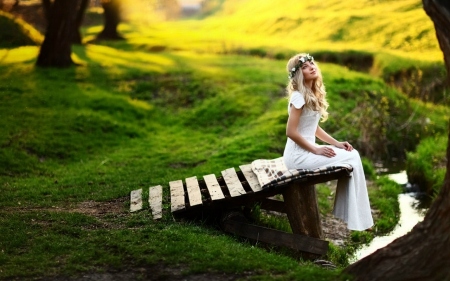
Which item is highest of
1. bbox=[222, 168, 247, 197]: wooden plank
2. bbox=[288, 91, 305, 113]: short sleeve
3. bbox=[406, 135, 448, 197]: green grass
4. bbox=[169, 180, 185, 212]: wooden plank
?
Answer: bbox=[288, 91, 305, 113]: short sleeve

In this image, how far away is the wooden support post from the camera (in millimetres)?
7039

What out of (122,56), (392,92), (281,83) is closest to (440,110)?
(392,92)

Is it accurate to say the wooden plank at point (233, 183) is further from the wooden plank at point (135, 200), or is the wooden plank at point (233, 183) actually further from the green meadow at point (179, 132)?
the wooden plank at point (135, 200)

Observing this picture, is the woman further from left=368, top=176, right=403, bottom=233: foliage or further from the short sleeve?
left=368, top=176, right=403, bottom=233: foliage

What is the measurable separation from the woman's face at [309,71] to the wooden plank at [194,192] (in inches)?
83.0

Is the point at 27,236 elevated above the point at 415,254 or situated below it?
below

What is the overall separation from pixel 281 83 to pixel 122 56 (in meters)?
8.48

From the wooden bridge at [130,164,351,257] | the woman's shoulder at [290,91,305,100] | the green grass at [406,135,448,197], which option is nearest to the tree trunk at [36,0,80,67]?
the green grass at [406,135,448,197]

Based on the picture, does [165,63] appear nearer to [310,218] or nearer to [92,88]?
[92,88]

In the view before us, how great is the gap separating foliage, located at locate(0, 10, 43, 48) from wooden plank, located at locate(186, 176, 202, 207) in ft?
33.1

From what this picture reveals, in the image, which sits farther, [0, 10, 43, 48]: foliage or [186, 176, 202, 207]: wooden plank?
[0, 10, 43, 48]: foliage

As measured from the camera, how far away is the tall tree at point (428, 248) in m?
4.64

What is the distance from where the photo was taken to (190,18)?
2192 inches

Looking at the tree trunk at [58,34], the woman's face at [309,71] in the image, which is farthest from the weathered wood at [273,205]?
the tree trunk at [58,34]
